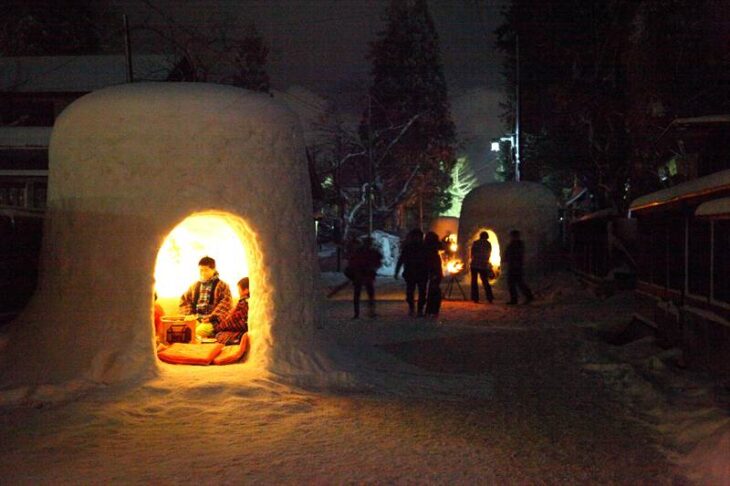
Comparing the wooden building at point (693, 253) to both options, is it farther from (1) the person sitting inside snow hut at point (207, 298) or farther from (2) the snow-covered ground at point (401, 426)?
(1) the person sitting inside snow hut at point (207, 298)

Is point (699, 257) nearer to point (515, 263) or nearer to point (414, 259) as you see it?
point (414, 259)

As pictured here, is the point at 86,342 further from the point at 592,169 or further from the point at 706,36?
the point at 592,169

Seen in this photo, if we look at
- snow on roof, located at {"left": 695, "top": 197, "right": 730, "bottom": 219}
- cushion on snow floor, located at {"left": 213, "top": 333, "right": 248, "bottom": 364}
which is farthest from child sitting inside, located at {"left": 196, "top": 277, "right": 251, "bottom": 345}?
snow on roof, located at {"left": 695, "top": 197, "right": 730, "bottom": 219}

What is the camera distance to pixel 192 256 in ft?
41.5

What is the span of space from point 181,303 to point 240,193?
3.08m

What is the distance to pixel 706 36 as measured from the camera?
17953mm

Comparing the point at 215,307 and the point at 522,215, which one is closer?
the point at 215,307

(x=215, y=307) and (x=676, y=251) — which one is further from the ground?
(x=676, y=251)

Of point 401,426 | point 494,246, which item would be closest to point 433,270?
point 401,426

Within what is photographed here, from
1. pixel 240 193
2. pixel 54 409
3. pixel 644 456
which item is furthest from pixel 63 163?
pixel 644 456

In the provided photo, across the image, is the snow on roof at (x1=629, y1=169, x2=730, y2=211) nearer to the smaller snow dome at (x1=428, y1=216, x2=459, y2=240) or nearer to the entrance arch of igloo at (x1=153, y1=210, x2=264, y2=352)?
the entrance arch of igloo at (x1=153, y1=210, x2=264, y2=352)

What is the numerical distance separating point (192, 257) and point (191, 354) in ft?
12.3

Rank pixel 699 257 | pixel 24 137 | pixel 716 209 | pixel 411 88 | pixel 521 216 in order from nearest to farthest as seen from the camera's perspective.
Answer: pixel 716 209
pixel 699 257
pixel 24 137
pixel 521 216
pixel 411 88

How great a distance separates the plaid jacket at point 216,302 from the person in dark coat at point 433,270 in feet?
17.4
